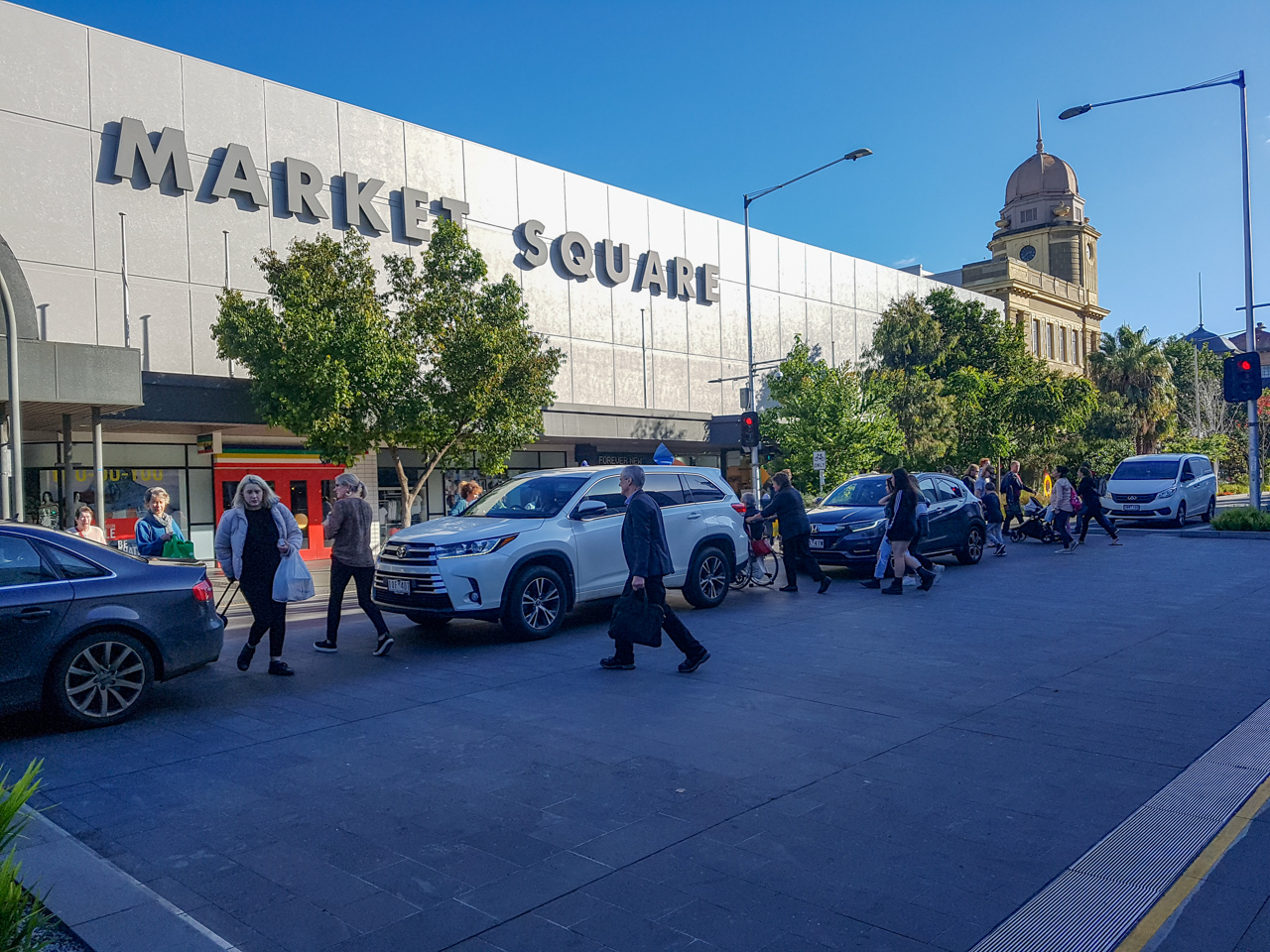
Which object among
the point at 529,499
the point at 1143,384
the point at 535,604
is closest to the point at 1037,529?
the point at 529,499

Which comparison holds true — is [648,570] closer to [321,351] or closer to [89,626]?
[89,626]

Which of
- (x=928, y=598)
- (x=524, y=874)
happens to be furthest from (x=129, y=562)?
(x=928, y=598)

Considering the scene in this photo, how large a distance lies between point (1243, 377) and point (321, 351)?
20.1 metres

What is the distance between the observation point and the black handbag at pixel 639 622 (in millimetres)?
8000

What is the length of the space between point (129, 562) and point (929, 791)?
558 cm

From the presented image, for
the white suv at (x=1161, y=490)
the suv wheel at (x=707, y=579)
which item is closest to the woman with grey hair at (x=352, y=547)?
the suv wheel at (x=707, y=579)

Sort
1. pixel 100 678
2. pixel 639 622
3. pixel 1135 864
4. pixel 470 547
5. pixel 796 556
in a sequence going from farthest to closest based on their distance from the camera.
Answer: pixel 796 556 → pixel 470 547 → pixel 639 622 → pixel 100 678 → pixel 1135 864

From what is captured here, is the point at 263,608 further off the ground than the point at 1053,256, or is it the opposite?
the point at 1053,256

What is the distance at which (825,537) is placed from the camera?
14.8 metres

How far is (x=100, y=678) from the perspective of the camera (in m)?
6.60

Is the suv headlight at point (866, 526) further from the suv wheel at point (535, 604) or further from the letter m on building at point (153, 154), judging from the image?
the letter m on building at point (153, 154)

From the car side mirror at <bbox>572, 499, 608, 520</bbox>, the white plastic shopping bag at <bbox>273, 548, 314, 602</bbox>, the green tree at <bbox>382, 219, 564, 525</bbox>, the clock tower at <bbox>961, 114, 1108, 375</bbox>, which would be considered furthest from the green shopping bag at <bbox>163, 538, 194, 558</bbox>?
the clock tower at <bbox>961, 114, 1108, 375</bbox>

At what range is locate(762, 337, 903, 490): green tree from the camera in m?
28.4

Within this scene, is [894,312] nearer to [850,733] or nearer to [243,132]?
[243,132]
